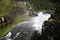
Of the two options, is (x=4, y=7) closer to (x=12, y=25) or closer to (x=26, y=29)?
(x=12, y=25)

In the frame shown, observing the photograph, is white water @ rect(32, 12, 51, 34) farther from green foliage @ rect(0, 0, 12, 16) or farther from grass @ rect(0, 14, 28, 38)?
green foliage @ rect(0, 0, 12, 16)

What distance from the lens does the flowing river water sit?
13625 millimetres

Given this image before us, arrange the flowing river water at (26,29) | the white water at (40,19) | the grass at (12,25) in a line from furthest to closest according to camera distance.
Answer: the white water at (40,19)
the grass at (12,25)
the flowing river water at (26,29)

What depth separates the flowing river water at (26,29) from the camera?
13.6m

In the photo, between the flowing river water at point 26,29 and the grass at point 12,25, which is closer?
the flowing river water at point 26,29

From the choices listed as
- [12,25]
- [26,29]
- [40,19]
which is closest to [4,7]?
[12,25]

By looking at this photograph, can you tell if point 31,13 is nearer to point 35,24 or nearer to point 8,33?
point 35,24

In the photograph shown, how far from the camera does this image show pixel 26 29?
14734 mm

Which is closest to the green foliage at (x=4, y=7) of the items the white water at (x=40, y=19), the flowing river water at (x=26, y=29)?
the flowing river water at (x=26, y=29)

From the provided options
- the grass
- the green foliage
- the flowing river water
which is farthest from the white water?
the green foliage

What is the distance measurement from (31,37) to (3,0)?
158 inches

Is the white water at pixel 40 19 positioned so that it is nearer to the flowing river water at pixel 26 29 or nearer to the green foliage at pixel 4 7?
the flowing river water at pixel 26 29

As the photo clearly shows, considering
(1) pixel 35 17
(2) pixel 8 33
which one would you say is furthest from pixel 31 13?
(2) pixel 8 33

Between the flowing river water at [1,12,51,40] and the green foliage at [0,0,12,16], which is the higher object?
the green foliage at [0,0,12,16]
